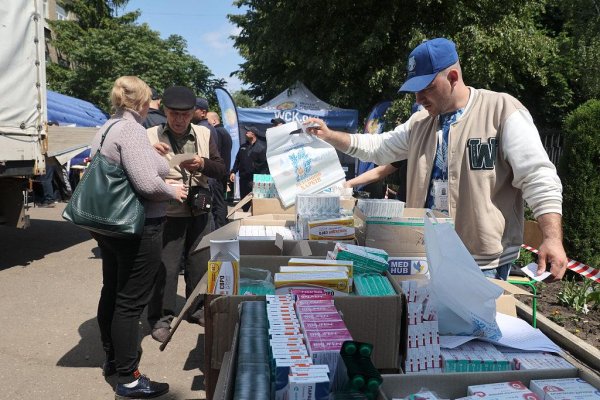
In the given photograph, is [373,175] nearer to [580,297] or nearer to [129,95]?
[129,95]

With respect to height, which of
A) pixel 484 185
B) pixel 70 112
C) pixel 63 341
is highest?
pixel 70 112

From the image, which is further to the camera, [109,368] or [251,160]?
[251,160]

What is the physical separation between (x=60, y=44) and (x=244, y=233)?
28.9m

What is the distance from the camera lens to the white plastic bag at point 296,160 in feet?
9.99

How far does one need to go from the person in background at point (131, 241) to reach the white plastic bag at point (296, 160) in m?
0.64

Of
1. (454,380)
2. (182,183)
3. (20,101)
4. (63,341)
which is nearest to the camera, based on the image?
(454,380)

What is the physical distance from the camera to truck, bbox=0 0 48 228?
5.75m

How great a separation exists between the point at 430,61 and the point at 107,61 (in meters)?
26.0

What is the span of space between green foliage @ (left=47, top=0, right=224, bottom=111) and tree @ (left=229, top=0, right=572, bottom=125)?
1207cm

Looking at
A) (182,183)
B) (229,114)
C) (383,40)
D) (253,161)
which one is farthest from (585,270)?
(383,40)

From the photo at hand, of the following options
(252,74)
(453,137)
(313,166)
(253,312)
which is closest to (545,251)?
(453,137)

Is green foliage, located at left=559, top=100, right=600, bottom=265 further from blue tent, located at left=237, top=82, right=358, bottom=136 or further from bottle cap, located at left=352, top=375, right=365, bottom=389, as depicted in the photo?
blue tent, located at left=237, top=82, right=358, bottom=136

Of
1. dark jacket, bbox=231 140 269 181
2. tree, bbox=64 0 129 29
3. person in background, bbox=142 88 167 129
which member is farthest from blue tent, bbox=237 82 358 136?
tree, bbox=64 0 129 29

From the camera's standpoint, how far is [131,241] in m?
2.98
